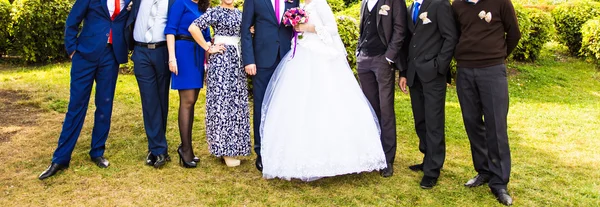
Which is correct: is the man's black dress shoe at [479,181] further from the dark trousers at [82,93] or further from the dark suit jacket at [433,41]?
the dark trousers at [82,93]

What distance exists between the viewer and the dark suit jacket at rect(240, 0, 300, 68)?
5180 mm

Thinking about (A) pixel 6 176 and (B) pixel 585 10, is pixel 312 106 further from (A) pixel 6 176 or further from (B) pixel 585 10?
(B) pixel 585 10

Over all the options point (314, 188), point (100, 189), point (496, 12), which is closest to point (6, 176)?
point (100, 189)

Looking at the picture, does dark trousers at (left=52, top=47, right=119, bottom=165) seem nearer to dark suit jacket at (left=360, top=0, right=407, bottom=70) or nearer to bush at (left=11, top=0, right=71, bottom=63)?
dark suit jacket at (left=360, top=0, right=407, bottom=70)

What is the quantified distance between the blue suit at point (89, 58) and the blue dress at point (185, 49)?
1.66 ft

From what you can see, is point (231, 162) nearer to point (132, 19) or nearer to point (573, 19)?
point (132, 19)

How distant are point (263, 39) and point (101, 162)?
2.03 m

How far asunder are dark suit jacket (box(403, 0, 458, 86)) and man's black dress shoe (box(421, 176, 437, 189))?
906mm

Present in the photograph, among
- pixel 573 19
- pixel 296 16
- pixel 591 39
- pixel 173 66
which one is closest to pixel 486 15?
pixel 296 16

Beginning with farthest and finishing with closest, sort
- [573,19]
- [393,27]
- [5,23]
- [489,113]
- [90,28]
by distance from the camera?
[573,19] → [5,23] → [90,28] → [393,27] → [489,113]

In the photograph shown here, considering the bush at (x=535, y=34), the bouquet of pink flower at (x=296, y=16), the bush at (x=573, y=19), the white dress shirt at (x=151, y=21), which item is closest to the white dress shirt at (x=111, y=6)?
the white dress shirt at (x=151, y=21)

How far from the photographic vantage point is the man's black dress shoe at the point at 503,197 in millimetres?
4609

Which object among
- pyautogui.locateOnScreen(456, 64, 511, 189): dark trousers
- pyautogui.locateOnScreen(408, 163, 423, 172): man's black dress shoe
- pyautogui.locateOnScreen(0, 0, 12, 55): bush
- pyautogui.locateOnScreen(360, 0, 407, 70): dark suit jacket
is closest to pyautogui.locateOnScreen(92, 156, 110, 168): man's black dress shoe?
pyautogui.locateOnScreen(360, 0, 407, 70): dark suit jacket

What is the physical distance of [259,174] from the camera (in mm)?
5363
